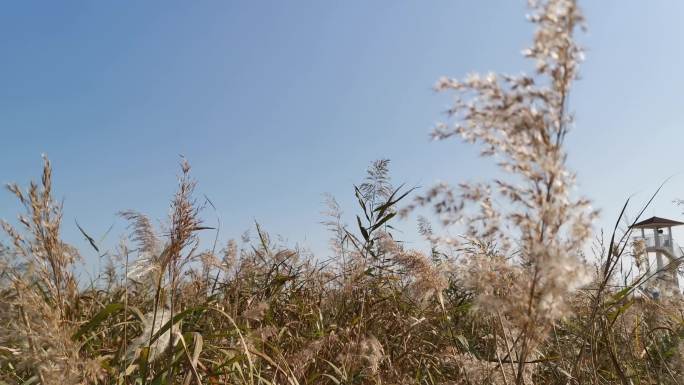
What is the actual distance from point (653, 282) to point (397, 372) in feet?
9.53

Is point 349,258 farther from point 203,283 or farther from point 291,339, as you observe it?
point 203,283

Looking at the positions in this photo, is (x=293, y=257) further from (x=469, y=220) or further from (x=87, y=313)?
(x=469, y=220)

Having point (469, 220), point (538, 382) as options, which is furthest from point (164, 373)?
point (538, 382)

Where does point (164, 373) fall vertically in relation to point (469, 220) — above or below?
below

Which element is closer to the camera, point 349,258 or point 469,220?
point 469,220

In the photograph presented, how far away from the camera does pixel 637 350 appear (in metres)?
3.22

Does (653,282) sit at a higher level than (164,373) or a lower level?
higher

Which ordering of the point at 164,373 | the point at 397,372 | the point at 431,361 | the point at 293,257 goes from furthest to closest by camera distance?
1. the point at 293,257
2. the point at 431,361
3. the point at 397,372
4. the point at 164,373

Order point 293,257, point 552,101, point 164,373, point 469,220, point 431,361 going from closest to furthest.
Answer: point 552,101, point 469,220, point 164,373, point 431,361, point 293,257

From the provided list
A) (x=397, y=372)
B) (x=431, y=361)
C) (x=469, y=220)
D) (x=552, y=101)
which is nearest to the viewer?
(x=552, y=101)

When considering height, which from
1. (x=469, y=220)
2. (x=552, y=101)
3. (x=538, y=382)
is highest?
(x=552, y=101)

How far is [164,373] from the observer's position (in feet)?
7.72

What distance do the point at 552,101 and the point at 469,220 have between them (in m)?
0.42

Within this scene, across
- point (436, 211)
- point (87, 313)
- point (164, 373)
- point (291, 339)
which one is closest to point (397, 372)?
point (291, 339)
